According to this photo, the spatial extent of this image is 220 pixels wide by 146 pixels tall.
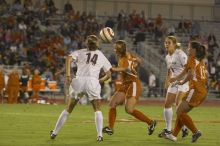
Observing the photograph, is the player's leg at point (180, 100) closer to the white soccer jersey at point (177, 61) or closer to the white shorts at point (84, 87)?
the white soccer jersey at point (177, 61)

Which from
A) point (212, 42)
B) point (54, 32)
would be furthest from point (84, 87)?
point (212, 42)

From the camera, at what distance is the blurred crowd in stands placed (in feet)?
121

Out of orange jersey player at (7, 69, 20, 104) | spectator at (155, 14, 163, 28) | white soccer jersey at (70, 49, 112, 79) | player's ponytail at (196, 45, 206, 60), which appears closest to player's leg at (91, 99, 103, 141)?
white soccer jersey at (70, 49, 112, 79)

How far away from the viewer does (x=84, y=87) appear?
14.3 metres

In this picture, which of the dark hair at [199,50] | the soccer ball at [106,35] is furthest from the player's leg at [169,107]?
the soccer ball at [106,35]

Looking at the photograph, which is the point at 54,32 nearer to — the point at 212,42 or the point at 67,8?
the point at 67,8

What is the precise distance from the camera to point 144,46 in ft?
140

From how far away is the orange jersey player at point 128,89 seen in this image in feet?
52.6

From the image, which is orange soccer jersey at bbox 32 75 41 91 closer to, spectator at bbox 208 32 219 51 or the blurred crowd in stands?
the blurred crowd in stands

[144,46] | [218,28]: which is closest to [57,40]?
[144,46]

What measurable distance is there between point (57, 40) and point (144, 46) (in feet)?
19.8

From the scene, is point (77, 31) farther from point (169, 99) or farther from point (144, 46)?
point (169, 99)

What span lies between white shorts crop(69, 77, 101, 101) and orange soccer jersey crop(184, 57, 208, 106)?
2.02m

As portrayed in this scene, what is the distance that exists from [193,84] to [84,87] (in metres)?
2.40
